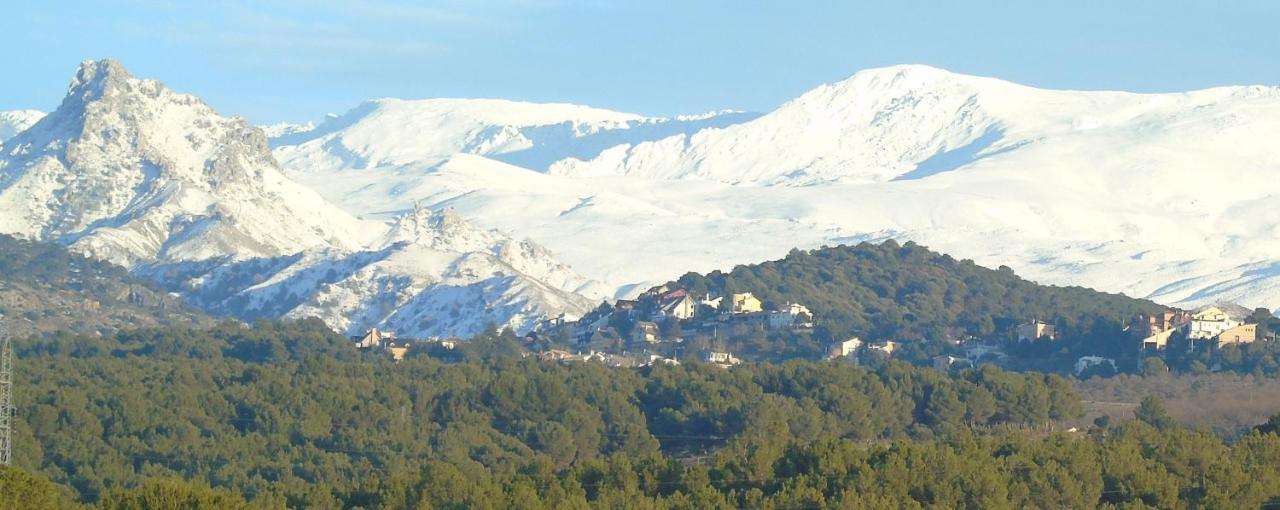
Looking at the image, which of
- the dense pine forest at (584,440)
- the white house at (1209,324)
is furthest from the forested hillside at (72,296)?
the white house at (1209,324)

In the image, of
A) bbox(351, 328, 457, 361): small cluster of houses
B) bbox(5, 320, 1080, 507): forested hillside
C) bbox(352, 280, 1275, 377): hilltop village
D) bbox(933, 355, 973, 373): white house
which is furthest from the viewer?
bbox(351, 328, 457, 361): small cluster of houses

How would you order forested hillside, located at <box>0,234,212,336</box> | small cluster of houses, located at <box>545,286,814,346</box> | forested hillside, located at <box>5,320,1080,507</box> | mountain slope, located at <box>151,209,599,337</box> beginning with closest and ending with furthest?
forested hillside, located at <box>5,320,1080,507</box> < small cluster of houses, located at <box>545,286,814,346</box> < forested hillside, located at <box>0,234,212,336</box> < mountain slope, located at <box>151,209,599,337</box>

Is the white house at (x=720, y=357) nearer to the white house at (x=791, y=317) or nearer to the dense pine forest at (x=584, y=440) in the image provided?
the white house at (x=791, y=317)

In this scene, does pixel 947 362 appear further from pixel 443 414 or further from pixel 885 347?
pixel 443 414

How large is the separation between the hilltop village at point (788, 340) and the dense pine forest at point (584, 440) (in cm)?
1976

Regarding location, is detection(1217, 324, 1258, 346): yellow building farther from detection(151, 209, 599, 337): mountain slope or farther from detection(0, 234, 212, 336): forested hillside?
detection(0, 234, 212, 336): forested hillside

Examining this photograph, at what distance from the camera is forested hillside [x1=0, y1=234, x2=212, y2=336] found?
15625 cm

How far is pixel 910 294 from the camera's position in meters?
153

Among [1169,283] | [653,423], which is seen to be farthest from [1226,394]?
[1169,283]

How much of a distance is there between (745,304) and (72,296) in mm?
39799

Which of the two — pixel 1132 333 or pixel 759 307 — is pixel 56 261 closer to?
pixel 759 307

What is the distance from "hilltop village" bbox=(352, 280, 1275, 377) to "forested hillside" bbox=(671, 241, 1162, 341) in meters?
1.28

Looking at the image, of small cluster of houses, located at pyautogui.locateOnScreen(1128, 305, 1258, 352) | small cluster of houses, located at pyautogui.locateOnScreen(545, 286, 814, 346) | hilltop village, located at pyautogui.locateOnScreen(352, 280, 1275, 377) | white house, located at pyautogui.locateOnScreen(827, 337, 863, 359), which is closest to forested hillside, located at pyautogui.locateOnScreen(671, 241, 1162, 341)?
small cluster of houses, located at pyautogui.locateOnScreen(545, 286, 814, 346)

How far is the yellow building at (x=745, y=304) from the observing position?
477 feet
